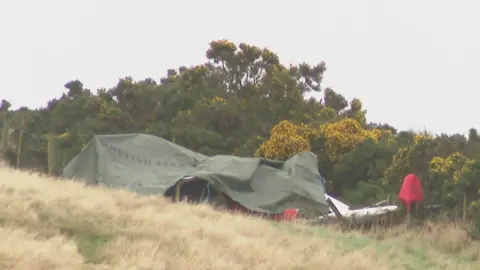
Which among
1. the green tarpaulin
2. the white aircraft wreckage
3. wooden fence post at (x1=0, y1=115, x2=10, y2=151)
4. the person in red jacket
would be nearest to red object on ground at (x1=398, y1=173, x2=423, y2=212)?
the person in red jacket

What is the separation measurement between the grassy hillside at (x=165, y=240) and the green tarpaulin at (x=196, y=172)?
3370 millimetres

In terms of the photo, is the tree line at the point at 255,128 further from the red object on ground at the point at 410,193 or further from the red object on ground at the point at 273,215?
the red object on ground at the point at 273,215

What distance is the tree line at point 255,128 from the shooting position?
17.0 m

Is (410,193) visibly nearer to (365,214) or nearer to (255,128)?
(365,214)

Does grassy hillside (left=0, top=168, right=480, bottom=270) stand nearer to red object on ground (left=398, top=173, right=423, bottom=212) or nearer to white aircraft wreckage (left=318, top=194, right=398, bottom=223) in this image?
white aircraft wreckage (left=318, top=194, right=398, bottom=223)

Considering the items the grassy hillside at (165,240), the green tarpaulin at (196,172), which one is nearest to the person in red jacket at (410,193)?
the green tarpaulin at (196,172)

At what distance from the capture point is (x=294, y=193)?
15.1m

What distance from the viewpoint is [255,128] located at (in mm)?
26422

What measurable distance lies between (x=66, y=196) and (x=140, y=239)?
1851 millimetres

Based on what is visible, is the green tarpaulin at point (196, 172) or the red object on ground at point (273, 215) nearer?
the red object on ground at point (273, 215)

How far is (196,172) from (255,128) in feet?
36.8

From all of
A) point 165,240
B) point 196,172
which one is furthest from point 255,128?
point 165,240

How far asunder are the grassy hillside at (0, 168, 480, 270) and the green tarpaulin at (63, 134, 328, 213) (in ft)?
11.1

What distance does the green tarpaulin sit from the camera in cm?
1488
